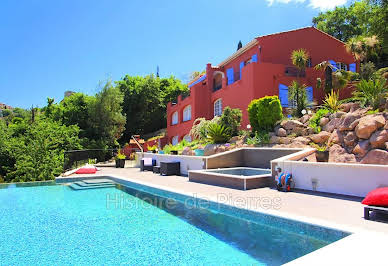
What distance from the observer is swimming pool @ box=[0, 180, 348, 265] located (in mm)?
3982

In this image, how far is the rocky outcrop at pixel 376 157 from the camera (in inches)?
298

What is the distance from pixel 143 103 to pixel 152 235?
2812 cm

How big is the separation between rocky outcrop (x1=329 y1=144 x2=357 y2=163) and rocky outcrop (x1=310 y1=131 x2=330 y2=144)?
0.78 meters

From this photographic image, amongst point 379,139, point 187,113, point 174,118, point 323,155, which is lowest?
point 323,155

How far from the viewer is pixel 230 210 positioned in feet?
18.6

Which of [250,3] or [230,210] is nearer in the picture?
[230,210]

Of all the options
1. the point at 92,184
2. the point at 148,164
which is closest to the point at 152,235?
the point at 92,184

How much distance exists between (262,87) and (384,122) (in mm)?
7715

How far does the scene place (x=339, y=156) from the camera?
8.83 metres

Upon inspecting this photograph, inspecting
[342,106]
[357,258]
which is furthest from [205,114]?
[357,258]

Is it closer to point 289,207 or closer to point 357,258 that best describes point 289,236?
point 289,207

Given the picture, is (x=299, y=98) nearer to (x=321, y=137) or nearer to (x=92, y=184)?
(x=321, y=137)

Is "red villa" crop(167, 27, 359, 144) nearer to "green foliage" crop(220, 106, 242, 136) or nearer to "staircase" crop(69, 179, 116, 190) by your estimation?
"green foliage" crop(220, 106, 242, 136)

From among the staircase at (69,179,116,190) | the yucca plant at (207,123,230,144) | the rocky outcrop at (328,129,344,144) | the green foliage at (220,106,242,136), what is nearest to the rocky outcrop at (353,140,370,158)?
the rocky outcrop at (328,129,344,144)
